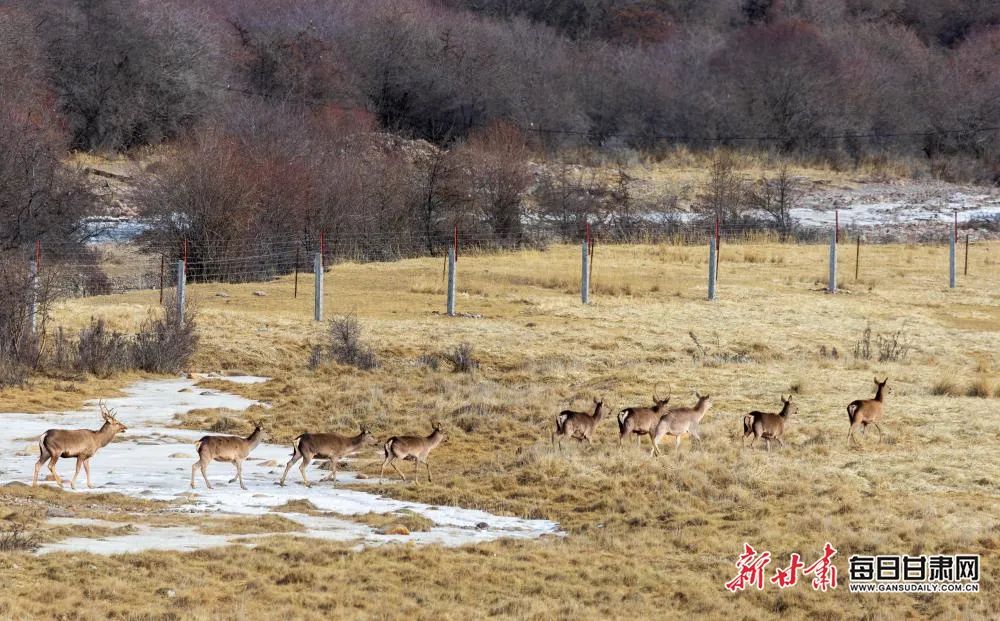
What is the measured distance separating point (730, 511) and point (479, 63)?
197 feet

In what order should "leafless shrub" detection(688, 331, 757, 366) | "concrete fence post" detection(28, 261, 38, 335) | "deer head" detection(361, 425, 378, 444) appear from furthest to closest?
"leafless shrub" detection(688, 331, 757, 366) < "concrete fence post" detection(28, 261, 38, 335) < "deer head" detection(361, 425, 378, 444)

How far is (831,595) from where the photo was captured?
996cm

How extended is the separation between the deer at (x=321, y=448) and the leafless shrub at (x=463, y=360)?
24.7 feet

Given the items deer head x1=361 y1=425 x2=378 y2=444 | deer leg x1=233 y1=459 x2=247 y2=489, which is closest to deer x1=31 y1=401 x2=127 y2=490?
deer leg x1=233 y1=459 x2=247 y2=489

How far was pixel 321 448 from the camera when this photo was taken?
1318cm

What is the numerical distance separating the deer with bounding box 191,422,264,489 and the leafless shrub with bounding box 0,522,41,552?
2.25m

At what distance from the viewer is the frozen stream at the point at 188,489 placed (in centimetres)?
1110

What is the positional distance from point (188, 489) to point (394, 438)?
1.87 m

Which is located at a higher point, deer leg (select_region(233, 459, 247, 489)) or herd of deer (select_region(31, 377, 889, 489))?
herd of deer (select_region(31, 377, 889, 489))

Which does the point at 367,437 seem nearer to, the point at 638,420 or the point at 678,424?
the point at 638,420

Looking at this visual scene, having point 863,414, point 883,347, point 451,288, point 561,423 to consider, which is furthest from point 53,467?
point 883,347

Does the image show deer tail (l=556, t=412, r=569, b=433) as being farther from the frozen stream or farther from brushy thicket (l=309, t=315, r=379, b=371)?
brushy thicket (l=309, t=315, r=379, b=371)

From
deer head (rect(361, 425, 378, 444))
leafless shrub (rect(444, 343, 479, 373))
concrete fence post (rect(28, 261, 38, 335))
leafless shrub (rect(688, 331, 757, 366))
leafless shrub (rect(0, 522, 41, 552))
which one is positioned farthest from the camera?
leafless shrub (rect(688, 331, 757, 366))

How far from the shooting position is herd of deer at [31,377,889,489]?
1262 centimetres
